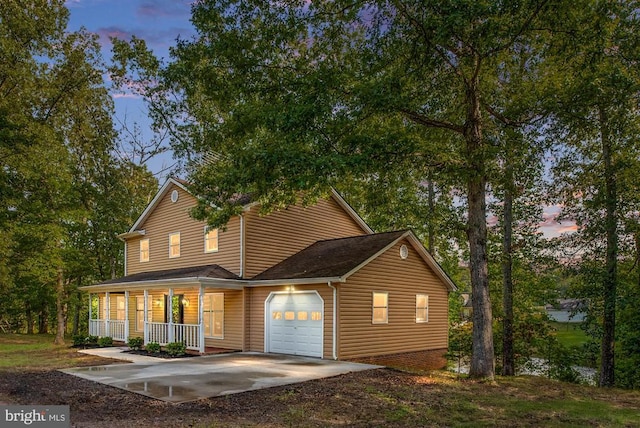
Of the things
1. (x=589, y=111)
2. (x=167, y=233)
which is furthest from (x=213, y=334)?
(x=589, y=111)

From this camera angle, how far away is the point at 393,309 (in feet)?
60.4

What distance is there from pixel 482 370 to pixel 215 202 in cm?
856

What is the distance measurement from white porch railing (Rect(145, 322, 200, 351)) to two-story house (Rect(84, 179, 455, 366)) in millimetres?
55

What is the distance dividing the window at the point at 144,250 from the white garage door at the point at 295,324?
28.6ft

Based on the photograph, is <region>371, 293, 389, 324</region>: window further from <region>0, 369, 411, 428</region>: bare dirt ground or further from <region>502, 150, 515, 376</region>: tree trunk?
<region>0, 369, 411, 428</region>: bare dirt ground

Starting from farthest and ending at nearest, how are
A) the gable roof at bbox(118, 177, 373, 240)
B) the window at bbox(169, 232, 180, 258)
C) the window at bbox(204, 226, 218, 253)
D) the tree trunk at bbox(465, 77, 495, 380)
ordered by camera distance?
the window at bbox(169, 232, 180, 258)
the gable roof at bbox(118, 177, 373, 240)
the window at bbox(204, 226, 218, 253)
the tree trunk at bbox(465, 77, 495, 380)

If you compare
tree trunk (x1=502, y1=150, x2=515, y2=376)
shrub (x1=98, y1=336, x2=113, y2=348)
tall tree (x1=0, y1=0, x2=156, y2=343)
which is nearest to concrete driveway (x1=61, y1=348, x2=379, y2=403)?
shrub (x1=98, y1=336, x2=113, y2=348)

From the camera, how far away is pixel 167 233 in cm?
2275

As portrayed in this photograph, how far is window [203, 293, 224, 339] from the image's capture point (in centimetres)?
1980

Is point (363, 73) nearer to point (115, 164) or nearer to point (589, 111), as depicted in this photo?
point (589, 111)

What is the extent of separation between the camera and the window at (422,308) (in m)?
19.8

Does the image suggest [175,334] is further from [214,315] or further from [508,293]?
[508,293]

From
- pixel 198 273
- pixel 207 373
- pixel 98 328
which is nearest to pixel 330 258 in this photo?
pixel 198 273

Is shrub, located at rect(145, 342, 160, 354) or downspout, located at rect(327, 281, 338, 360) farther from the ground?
downspout, located at rect(327, 281, 338, 360)
